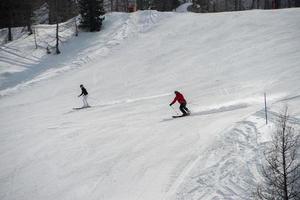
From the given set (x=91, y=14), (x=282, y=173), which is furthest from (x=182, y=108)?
(x=91, y=14)

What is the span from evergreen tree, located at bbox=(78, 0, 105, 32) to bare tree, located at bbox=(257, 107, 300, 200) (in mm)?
36844

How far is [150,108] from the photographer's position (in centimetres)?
2164

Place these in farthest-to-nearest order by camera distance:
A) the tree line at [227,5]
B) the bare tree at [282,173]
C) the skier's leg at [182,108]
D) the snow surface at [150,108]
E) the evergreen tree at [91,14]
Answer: the tree line at [227,5]
the evergreen tree at [91,14]
the skier's leg at [182,108]
the snow surface at [150,108]
the bare tree at [282,173]

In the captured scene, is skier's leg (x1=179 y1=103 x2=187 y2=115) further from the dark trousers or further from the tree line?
the tree line

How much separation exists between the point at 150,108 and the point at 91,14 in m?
27.5

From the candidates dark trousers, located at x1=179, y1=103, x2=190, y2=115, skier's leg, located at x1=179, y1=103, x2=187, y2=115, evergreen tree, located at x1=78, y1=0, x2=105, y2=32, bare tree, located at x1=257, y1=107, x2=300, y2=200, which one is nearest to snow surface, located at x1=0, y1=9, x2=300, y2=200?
bare tree, located at x1=257, y1=107, x2=300, y2=200

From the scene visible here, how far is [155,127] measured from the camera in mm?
17391

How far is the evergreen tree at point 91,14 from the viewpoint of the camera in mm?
45156

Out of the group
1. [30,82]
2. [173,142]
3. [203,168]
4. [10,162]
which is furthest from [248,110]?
[30,82]

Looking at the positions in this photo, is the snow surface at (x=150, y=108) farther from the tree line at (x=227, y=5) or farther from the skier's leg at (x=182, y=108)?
the tree line at (x=227, y=5)

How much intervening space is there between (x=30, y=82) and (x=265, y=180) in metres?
28.2

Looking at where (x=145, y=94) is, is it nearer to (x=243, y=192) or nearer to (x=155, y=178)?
(x=155, y=178)

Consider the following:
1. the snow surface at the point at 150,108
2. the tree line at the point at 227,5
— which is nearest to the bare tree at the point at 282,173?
the snow surface at the point at 150,108

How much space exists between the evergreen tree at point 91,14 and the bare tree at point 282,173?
36.8m
